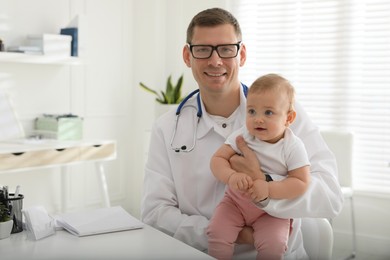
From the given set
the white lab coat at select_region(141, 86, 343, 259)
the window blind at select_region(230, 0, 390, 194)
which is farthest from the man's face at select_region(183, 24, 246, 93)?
the window blind at select_region(230, 0, 390, 194)

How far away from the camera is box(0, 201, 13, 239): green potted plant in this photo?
5.26 feet

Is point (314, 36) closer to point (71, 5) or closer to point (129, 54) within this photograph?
point (129, 54)

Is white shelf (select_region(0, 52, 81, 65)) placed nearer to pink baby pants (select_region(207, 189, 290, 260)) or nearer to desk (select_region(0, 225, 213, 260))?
desk (select_region(0, 225, 213, 260))

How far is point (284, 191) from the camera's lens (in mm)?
1683

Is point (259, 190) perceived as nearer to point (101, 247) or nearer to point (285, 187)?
point (285, 187)

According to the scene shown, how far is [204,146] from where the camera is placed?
2070mm

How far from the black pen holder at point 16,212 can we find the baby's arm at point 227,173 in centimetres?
69

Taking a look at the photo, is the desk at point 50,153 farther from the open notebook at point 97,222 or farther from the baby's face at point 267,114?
the baby's face at point 267,114

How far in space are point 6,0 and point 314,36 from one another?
8.67ft

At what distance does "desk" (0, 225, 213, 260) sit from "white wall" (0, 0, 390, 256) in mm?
2693

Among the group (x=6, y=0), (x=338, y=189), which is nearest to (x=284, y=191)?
(x=338, y=189)

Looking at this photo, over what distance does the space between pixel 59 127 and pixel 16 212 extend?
2449 millimetres

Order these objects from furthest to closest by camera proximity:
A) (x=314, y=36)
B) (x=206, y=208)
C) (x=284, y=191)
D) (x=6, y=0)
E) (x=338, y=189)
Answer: (x=314, y=36), (x=6, y=0), (x=206, y=208), (x=338, y=189), (x=284, y=191)

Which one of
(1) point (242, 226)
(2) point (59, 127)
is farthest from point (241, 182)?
(2) point (59, 127)
